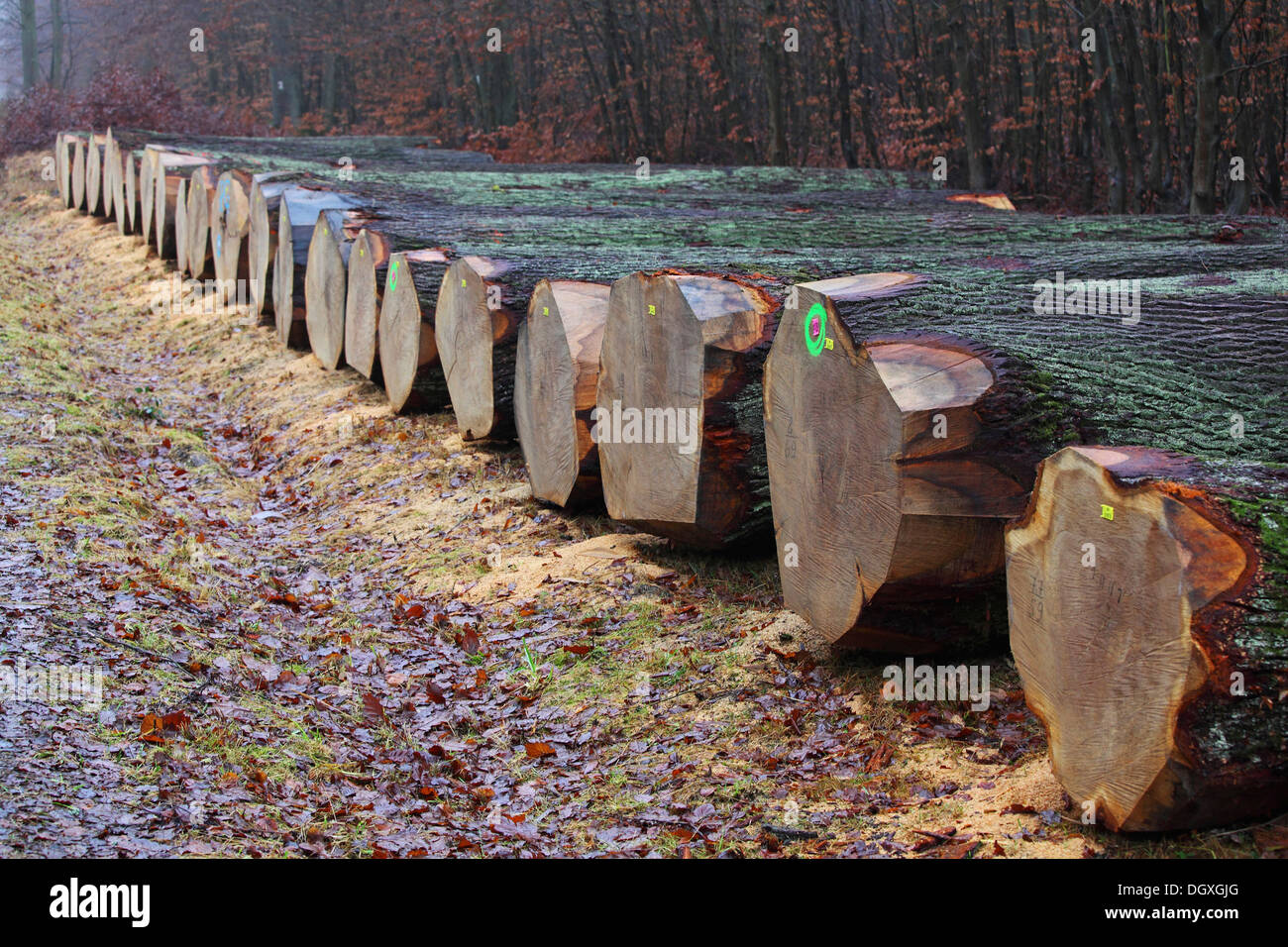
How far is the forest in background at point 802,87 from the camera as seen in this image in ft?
41.0

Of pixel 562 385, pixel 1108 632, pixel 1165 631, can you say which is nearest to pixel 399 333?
pixel 562 385

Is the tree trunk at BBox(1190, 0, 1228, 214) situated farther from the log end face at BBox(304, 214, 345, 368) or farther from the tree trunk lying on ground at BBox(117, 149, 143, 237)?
the tree trunk lying on ground at BBox(117, 149, 143, 237)

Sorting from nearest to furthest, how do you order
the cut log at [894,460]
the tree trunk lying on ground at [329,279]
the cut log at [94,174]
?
the cut log at [894,460], the tree trunk lying on ground at [329,279], the cut log at [94,174]

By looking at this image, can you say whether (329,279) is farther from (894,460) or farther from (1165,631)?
(1165,631)

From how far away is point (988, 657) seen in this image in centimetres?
428

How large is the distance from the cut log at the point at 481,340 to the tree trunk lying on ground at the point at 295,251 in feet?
9.52

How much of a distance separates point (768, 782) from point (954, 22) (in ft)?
40.0

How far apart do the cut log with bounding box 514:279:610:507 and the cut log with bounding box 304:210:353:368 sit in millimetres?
3055

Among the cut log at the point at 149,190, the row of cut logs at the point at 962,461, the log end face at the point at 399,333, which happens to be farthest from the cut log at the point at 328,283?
the cut log at the point at 149,190

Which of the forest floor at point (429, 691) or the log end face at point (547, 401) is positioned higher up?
the log end face at point (547, 401)

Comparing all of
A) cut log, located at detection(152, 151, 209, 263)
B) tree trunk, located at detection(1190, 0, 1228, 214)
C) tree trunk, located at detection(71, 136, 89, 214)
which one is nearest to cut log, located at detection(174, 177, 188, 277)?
cut log, located at detection(152, 151, 209, 263)

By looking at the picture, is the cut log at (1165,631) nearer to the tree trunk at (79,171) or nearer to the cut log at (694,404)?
the cut log at (694,404)
